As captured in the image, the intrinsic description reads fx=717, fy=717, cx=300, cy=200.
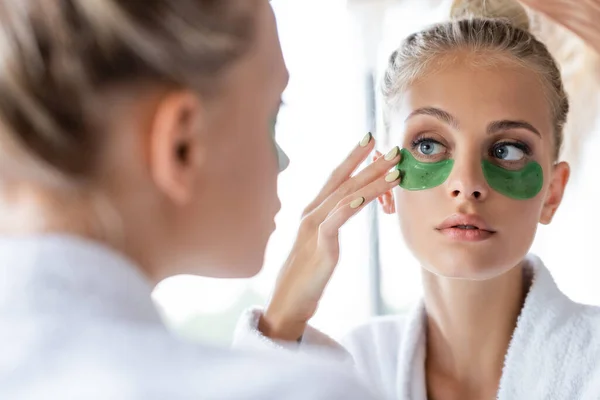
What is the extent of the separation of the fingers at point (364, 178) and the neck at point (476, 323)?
0.61ft

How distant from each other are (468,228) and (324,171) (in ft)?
1.58

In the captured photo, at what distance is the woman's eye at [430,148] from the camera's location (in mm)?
859

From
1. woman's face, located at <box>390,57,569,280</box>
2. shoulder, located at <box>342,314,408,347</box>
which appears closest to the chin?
woman's face, located at <box>390,57,569,280</box>

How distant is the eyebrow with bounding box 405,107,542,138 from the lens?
2.74 ft

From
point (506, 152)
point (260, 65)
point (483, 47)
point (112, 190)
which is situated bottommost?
point (112, 190)

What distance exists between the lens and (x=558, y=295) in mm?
948

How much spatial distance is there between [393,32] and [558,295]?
19.6 inches

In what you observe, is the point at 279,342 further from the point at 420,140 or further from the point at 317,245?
the point at 420,140

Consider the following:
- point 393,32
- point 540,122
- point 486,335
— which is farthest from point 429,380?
point 393,32

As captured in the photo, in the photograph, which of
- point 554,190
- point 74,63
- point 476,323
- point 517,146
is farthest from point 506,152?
point 74,63

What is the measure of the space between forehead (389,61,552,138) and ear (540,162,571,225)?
6cm

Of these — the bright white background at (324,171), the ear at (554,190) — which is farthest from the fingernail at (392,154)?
the bright white background at (324,171)

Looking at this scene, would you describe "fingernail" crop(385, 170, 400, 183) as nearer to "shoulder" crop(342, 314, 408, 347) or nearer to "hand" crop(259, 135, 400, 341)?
"hand" crop(259, 135, 400, 341)

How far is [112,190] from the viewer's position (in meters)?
0.45
